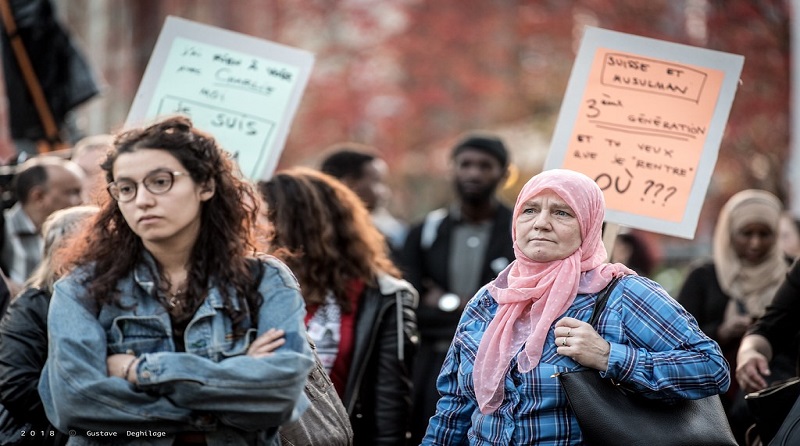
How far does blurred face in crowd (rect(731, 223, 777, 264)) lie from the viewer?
24.0 ft

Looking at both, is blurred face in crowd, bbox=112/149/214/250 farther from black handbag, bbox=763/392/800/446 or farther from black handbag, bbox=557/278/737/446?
black handbag, bbox=763/392/800/446

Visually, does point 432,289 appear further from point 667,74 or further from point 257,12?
point 257,12

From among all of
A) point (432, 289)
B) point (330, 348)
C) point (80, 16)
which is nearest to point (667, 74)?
point (330, 348)

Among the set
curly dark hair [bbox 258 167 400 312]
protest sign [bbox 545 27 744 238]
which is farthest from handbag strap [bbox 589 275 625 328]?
curly dark hair [bbox 258 167 400 312]

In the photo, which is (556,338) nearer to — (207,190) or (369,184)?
(207,190)

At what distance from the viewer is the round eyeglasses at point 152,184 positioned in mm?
4090

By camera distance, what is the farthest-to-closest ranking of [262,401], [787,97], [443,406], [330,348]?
[787,97]
[330,348]
[443,406]
[262,401]

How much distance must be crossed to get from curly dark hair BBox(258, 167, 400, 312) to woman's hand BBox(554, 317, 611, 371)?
165 cm

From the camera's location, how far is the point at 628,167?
5.56 meters

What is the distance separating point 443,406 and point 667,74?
6.83 feet

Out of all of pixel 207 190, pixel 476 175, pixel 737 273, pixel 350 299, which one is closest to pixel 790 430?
pixel 350 299

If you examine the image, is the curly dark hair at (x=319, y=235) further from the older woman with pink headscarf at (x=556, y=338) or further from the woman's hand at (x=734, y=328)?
the woman's hand at (x=734, y=328)

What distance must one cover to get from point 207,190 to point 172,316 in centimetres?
49

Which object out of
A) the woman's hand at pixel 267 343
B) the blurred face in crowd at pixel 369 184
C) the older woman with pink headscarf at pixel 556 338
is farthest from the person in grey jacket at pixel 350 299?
the blurred face in crowd at pixel 369 184
